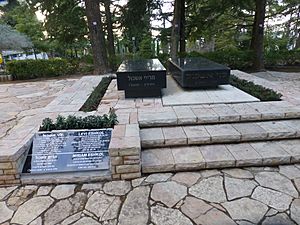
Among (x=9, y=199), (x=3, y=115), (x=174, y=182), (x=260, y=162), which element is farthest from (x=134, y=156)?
(x=3, y=115)

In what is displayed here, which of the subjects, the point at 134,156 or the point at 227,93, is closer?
the point at 134,156

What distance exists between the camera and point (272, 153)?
2791 mm

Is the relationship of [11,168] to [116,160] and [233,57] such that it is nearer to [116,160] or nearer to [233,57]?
[116,160]

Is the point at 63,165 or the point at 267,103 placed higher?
the point at 267,103

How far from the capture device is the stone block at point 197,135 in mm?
2992

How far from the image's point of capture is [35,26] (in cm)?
A: 1769

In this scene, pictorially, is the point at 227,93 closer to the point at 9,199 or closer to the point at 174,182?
the point at 174,182

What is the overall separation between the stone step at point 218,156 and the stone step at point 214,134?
0.08 metres

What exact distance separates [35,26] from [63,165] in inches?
726

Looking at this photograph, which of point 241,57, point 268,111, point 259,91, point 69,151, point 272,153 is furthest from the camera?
point 241,57

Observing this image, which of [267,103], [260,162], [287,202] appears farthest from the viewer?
[267,103]

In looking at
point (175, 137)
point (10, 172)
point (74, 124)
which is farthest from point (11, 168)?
point (175, 137)

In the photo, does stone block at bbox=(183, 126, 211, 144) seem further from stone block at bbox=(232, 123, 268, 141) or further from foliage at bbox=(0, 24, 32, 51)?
foliage at bbox=(0, 24, 32, 51)

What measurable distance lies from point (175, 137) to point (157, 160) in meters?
0.44
